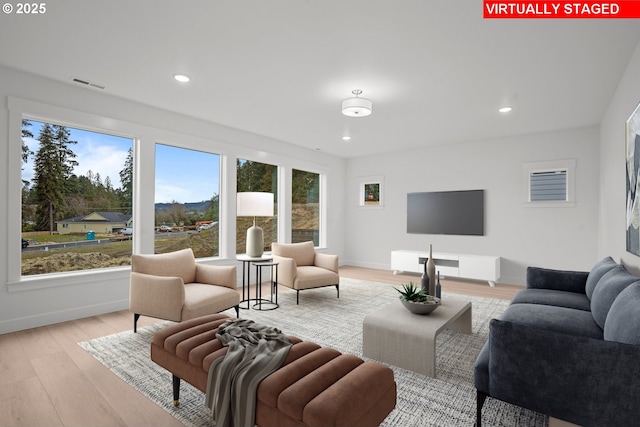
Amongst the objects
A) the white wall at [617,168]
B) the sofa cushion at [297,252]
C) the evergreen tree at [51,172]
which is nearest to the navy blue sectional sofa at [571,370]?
the white wall at [617,168]

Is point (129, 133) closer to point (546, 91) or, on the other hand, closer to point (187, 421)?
point (187, 421)

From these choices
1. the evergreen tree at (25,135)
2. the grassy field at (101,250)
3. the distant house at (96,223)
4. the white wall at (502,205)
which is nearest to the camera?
the evergreen tree at (25,135)

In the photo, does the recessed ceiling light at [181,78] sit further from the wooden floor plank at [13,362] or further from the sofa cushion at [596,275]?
the sofa cushion at [596,275]

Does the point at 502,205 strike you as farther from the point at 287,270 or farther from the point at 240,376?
the point at 240,376

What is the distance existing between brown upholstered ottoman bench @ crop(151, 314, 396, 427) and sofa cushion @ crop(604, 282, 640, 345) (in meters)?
1.08

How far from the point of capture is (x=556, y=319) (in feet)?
7.65

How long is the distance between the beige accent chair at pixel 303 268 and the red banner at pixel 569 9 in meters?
3.38

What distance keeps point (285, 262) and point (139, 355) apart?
82.6 inches

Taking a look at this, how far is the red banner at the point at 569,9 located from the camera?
223cm

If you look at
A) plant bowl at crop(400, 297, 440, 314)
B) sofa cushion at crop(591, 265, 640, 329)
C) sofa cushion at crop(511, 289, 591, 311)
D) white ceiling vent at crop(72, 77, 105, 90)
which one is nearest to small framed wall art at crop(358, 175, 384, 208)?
sofa cushion at crop(511, 289, 591, 311)

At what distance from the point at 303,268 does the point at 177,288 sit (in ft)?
6.85

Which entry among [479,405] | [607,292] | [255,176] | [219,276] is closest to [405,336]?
[479,405]

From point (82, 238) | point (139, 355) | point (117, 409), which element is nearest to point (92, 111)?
point (82, 238)

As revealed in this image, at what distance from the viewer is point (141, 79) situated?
3.40 m
